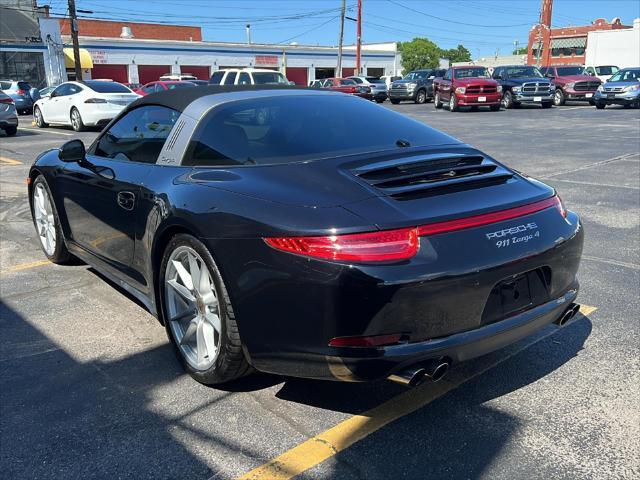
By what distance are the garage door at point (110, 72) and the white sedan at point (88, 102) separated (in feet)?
112

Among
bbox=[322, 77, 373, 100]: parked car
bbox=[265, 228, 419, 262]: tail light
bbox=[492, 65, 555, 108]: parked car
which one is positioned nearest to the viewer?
bbox=[265, 228, 419, 262]: tail light

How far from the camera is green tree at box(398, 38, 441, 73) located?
125 meters

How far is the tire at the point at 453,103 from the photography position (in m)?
25.3

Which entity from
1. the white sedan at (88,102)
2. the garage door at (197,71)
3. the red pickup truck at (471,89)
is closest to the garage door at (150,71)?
the garage door at (197,71)

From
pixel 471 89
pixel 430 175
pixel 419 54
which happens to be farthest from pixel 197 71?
pixel 419 54

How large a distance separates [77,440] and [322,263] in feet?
4.49

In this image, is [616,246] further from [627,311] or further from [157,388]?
[157,388]

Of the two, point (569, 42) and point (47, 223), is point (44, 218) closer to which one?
point (47, 223)

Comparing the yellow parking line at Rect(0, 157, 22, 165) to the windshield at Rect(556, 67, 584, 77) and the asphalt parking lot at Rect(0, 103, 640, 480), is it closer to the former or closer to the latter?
the asphalt parking lot at Rect(0, 103, 640, 480)

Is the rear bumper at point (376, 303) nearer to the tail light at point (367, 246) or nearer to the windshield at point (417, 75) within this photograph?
the tail light at point (367, 246)

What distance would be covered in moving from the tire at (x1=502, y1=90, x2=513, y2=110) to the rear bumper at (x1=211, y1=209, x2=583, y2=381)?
84.3 feet

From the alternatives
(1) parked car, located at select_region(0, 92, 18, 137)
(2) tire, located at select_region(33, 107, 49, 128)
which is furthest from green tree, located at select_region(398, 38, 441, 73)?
(1) parked car, located at select_region(0, 92, 18, 137)

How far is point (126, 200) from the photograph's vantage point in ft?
11.8

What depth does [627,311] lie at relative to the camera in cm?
401
